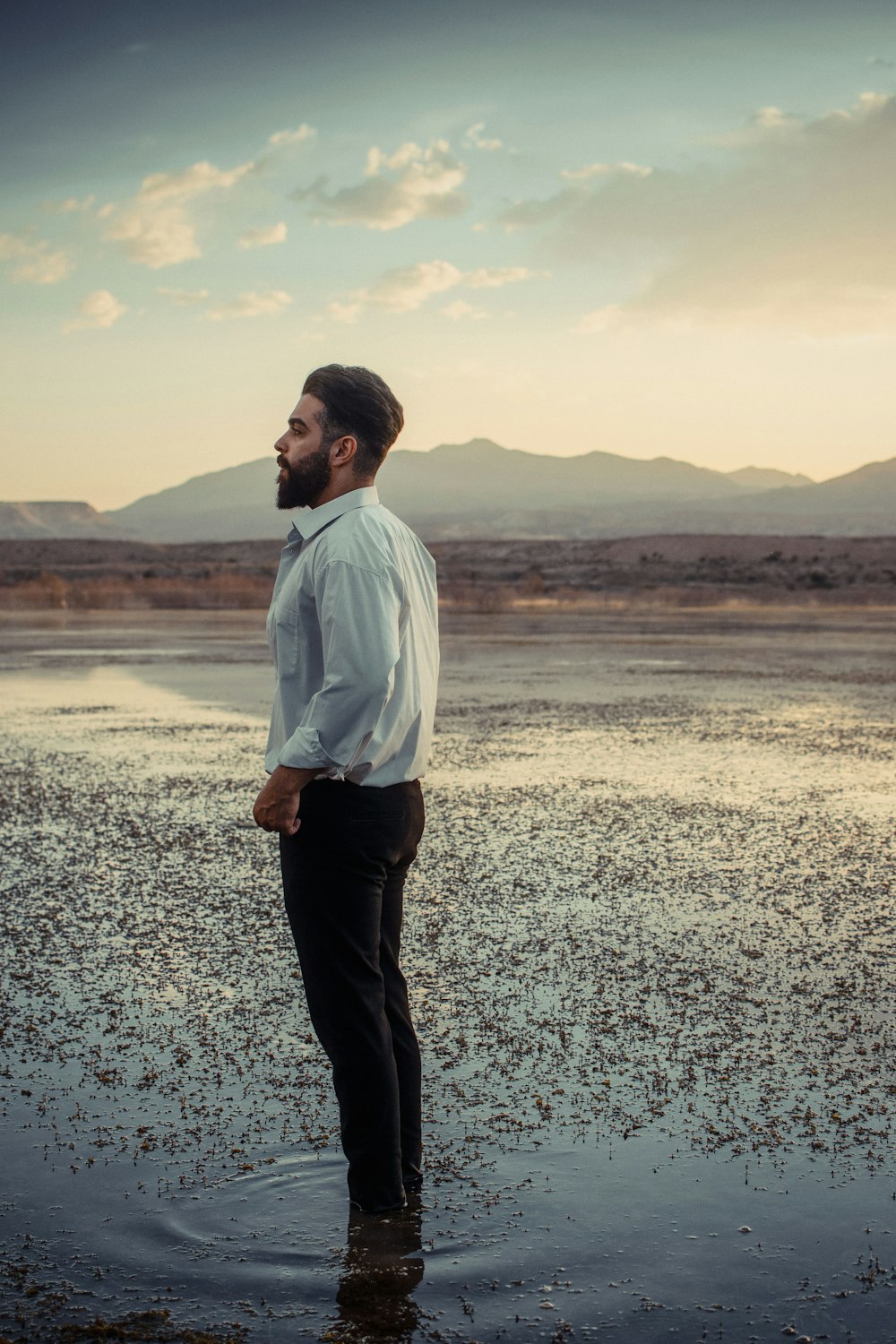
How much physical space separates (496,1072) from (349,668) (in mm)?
1955

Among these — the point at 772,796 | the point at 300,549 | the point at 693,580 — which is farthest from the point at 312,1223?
the point at 693,580

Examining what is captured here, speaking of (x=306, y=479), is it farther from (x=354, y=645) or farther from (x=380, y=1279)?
(x=380, y=1279)

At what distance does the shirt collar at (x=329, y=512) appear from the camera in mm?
3617

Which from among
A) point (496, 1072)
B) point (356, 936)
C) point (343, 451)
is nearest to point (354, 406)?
point (343, 451)

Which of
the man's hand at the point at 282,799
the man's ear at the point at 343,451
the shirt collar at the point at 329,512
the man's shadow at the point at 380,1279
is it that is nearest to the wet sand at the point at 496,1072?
the man's shadow at the point at 380,1279

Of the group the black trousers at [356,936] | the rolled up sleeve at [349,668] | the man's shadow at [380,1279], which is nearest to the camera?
the man's shadow at [380,1279]

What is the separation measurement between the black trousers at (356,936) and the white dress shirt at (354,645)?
3.9 inches

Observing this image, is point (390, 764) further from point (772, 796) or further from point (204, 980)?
point (772, 796)

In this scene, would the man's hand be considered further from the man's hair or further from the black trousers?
the man's hair

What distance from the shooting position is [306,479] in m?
3.71

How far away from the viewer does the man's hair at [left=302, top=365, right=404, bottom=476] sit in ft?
12.1

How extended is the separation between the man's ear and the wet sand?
6.34 ft

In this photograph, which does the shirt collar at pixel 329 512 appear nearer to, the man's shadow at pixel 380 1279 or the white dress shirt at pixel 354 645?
the white dress shirt at pixel 354 645

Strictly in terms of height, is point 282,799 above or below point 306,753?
below
